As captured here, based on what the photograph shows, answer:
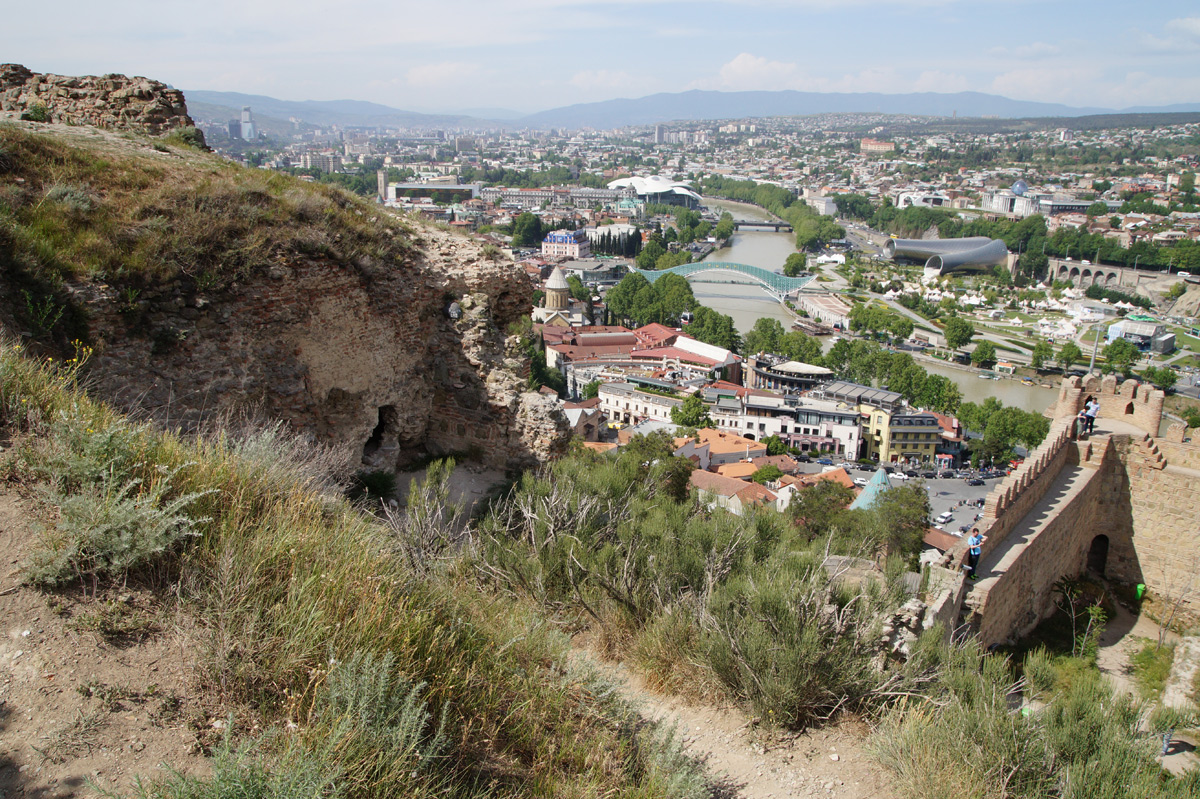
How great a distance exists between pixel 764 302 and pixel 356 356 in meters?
46.8

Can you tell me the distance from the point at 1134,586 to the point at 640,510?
6368 millimetres

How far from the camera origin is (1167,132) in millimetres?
144125

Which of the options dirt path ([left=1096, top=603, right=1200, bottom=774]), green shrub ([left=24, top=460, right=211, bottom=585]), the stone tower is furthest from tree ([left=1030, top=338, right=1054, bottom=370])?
green shrub ([left=24, top=460, right=211, bottom=585])

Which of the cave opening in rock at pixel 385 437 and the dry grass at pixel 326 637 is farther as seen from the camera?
the cave opening in rock at pixel 385 437

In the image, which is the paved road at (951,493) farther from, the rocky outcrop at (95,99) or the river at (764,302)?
the rocky outcrop at (95,99)

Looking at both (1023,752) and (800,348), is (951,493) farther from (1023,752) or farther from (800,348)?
(1023,752)

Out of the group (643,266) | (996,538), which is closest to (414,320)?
(996,538)

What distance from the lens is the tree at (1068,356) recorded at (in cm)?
3347

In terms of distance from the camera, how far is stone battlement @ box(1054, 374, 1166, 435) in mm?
8172

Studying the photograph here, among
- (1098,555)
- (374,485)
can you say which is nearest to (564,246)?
(1098,555)

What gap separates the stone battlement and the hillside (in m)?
Answer: 6.26

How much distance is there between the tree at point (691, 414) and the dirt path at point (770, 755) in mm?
23140

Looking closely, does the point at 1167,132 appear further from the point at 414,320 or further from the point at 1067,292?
the point at 414,320

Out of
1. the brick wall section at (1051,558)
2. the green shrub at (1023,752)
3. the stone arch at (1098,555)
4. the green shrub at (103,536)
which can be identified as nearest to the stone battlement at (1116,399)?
the brick wall section at (1051,558)
